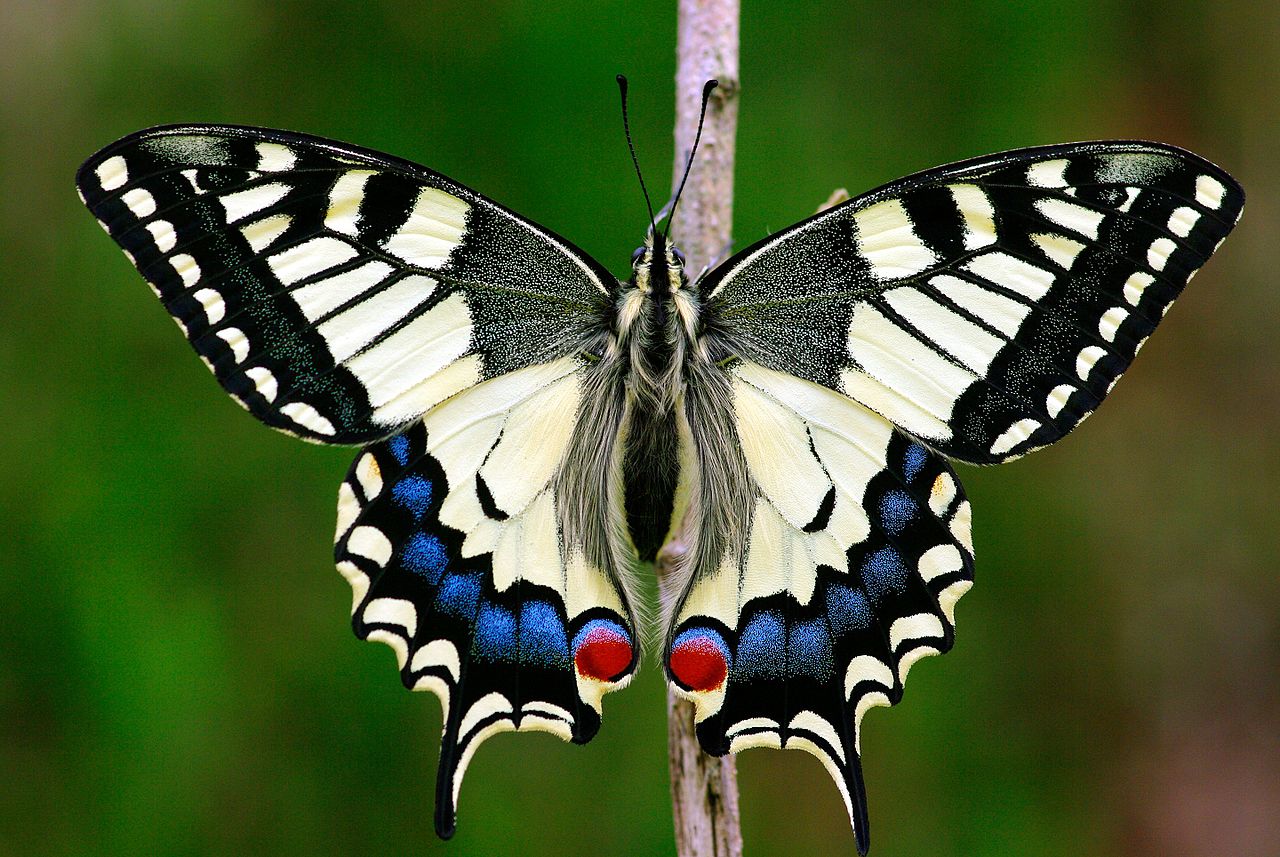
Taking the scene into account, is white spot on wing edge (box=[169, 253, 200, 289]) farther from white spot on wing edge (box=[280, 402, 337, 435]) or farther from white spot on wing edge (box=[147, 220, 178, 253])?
white spot on wing edge (box=[280, 402, 337, 435])

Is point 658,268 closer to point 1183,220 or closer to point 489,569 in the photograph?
point 489,569

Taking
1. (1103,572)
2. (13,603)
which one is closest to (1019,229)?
(1103,572)

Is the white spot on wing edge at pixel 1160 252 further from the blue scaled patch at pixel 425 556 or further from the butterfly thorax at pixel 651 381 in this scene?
the blue scaled patch at pixel 425 556

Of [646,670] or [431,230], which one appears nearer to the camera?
[431,230]

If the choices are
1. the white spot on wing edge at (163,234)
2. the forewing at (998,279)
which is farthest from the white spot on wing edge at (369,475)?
the forewing at (998,279)

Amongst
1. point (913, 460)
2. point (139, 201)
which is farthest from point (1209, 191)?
point (139, 201)

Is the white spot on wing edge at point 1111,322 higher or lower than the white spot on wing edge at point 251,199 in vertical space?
lower

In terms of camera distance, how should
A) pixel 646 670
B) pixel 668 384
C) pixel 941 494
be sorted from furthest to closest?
1. pixel 646 670
2. pixel 668 384
3. pixel 941 494

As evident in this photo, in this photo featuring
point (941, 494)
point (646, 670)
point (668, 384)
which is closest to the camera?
point (941, 494)
